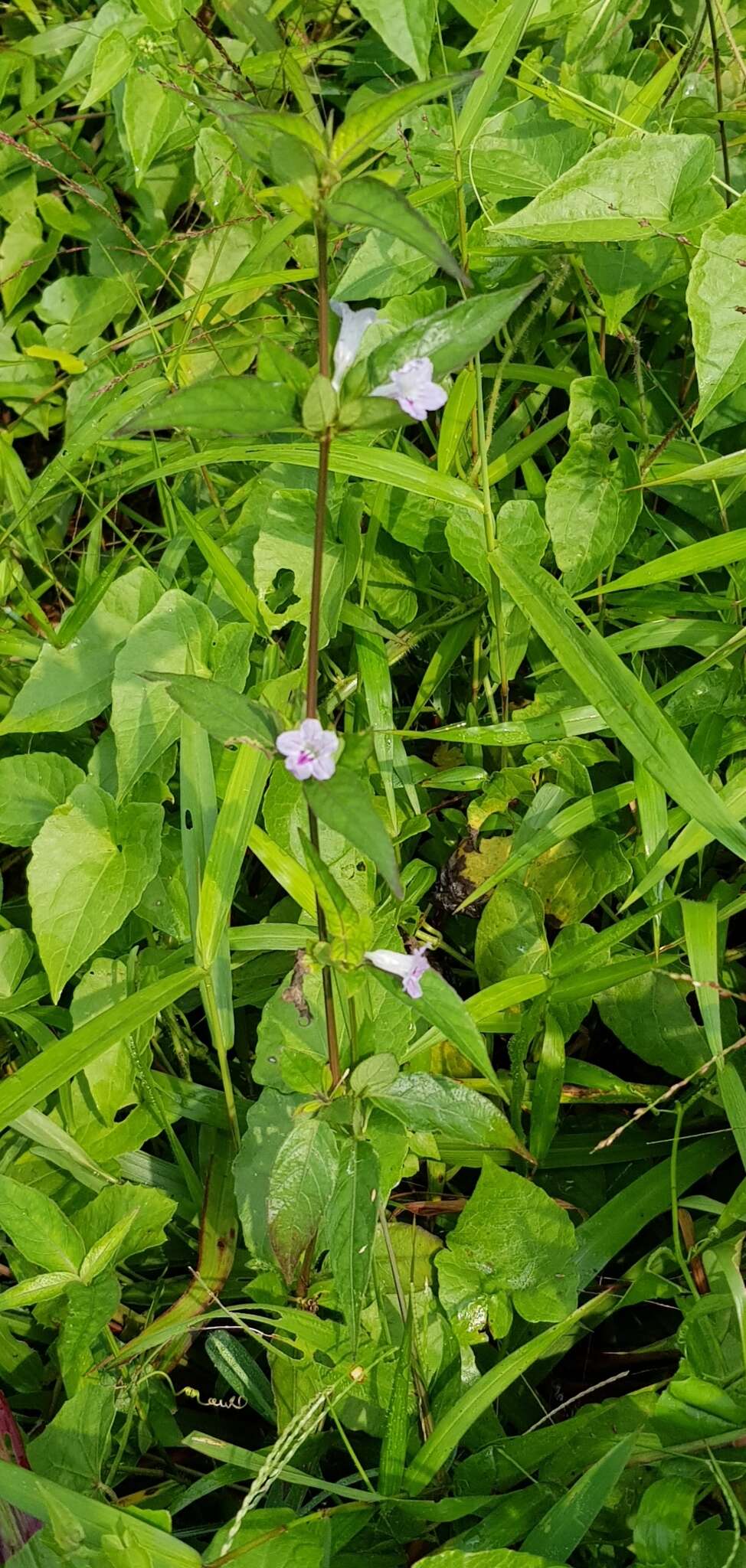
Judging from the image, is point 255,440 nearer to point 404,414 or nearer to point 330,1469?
point 404,414

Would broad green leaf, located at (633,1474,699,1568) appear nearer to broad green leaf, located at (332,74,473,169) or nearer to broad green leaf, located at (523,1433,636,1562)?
broad green leaf, located at (523,1433,636,1562)

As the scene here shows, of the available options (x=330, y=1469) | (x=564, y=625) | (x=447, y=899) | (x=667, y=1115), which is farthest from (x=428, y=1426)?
(x=564, y=625)

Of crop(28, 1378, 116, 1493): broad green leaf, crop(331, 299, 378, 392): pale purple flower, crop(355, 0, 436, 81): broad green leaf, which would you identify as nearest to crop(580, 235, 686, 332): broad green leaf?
crop(355, 0, 436, 81): broad green leaf

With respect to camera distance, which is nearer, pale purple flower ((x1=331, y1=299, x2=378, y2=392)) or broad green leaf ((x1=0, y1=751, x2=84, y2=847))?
pale purple flower ((x1=331, y1=299, x2=378, y2=392))

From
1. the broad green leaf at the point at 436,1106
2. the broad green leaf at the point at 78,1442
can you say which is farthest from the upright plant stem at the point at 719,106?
the broad green leaf at the point at 78,1442

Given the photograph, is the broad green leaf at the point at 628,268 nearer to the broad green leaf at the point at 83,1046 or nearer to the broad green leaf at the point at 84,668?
the broad green leaf at the point at 84,668

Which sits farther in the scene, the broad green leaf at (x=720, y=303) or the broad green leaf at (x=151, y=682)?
the broad green leaf at (x=151, y=682)
